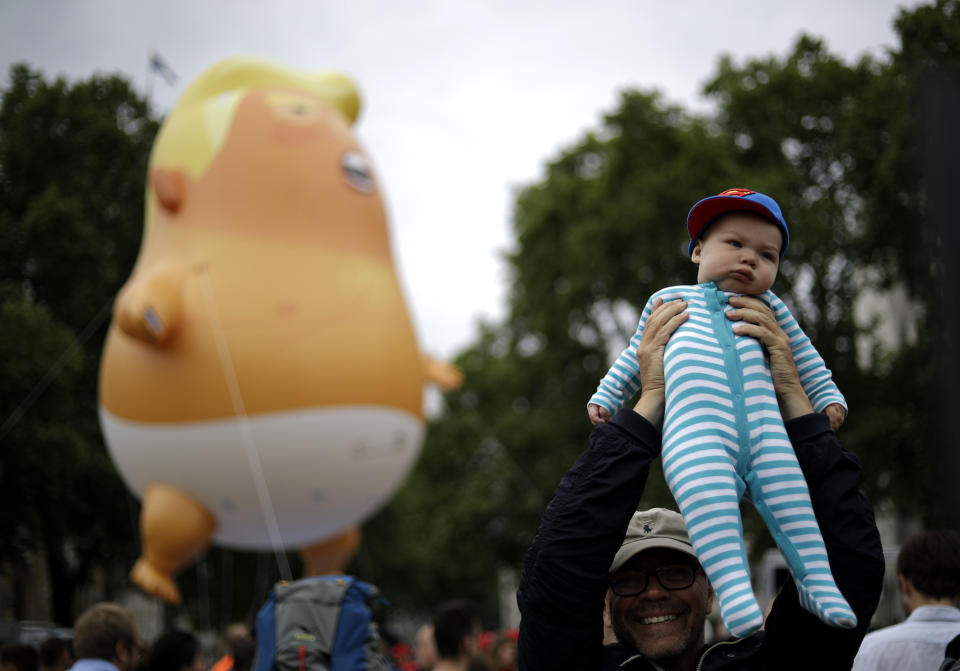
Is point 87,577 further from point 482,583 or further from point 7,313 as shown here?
point 482,583

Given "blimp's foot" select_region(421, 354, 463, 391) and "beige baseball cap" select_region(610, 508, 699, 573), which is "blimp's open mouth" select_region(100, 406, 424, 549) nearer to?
"blimp's foot" select_region(421, 354, 463, 391)

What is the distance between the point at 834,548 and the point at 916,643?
6.22ft

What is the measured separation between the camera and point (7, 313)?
1355 cm

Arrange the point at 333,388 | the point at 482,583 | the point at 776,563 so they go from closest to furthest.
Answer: the point at 333,388, the point at 776,563, the point at 482,583

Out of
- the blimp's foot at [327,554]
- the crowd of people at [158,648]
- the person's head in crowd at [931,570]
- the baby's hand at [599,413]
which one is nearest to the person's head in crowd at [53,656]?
the crowd of people at [158,648]

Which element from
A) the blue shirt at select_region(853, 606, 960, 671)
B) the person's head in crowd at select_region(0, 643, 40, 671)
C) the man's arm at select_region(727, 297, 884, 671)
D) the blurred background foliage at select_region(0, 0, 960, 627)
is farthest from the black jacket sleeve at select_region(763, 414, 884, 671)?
the blurred background foliage at select_region(0, 0, 960, 627)

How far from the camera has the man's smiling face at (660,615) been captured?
2.54 metres

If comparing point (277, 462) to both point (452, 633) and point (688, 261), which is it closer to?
point (452, 633)

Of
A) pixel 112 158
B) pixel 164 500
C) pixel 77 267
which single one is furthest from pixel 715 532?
pixel 112 158

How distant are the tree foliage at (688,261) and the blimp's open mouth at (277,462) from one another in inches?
244

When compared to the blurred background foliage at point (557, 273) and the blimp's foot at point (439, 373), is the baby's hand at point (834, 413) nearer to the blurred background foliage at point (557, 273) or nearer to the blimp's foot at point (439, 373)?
the blimp's foot at point (439, 373)

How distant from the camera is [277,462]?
9.38 m

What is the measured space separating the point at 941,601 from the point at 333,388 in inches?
245

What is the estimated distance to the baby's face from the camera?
8.16ft
